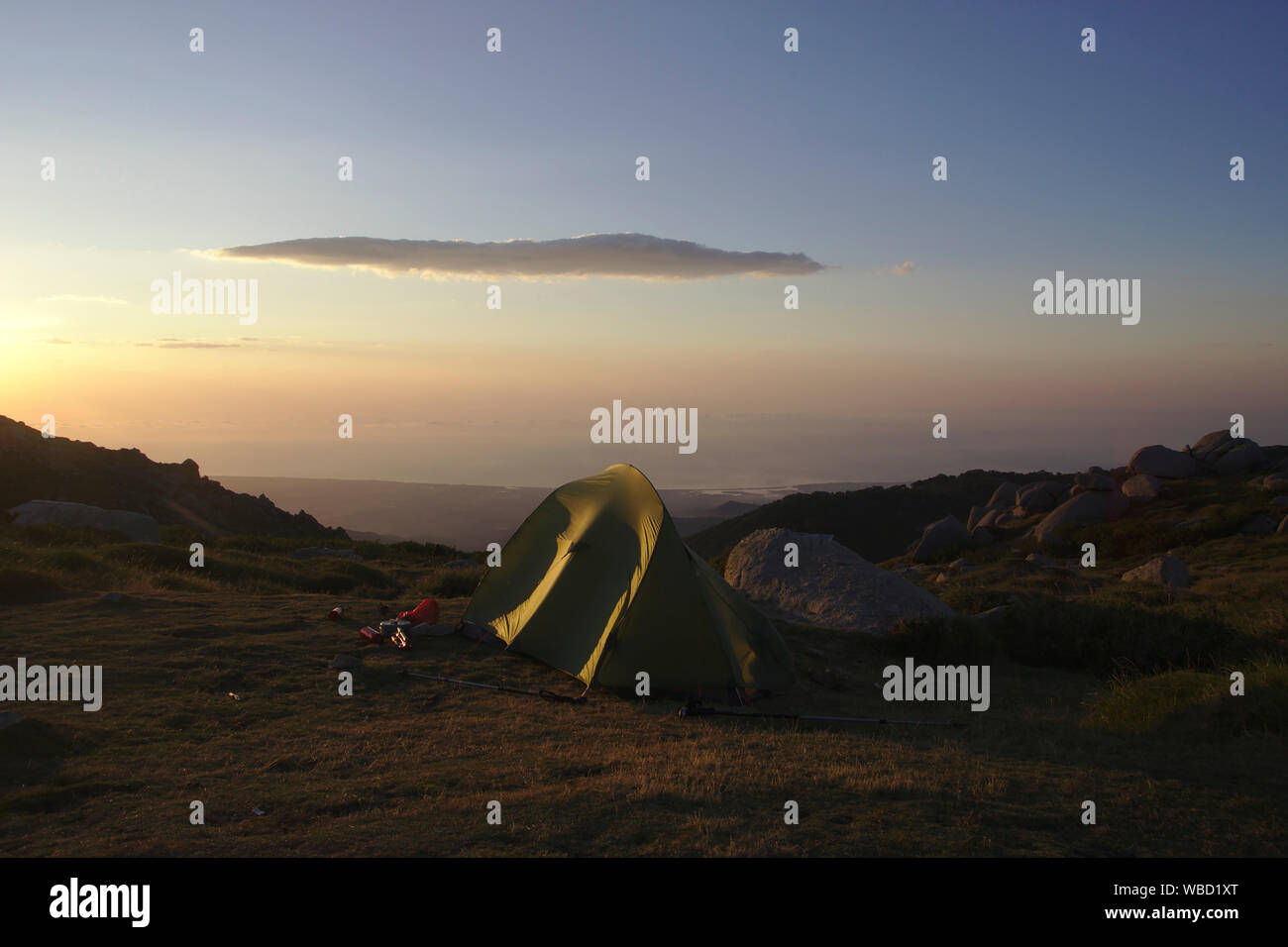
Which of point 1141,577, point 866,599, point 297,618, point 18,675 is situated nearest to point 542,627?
point 297,618

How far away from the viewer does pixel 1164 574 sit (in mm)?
25312

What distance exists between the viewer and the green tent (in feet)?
37.4

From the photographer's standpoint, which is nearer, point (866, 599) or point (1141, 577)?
point (866, 599)

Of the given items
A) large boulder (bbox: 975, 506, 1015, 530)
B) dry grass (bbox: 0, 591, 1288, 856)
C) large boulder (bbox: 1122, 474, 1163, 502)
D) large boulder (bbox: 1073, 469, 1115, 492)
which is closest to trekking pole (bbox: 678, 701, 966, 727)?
dry grass (bbox: 0, 591, 1288, 856)

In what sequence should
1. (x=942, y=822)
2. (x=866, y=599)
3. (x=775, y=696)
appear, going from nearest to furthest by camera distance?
(x=942, y=822)
(x=775, y=696)
(x=866, y=599)

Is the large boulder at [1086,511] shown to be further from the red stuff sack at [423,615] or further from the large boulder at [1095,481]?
the red stuff sack at [423,615]

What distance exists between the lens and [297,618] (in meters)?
14.5

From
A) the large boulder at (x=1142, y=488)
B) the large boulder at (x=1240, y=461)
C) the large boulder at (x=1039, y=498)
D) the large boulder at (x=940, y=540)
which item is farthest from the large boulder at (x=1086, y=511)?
the large boulder at (x=1240, y=461)

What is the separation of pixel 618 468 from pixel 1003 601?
9.74 metres

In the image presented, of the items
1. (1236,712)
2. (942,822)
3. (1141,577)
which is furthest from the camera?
(1141,577)

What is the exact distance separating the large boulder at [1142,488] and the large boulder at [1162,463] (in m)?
1.96

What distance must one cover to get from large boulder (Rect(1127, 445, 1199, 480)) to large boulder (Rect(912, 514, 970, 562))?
1169cm

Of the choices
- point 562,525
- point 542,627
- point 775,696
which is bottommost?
point 775,696
